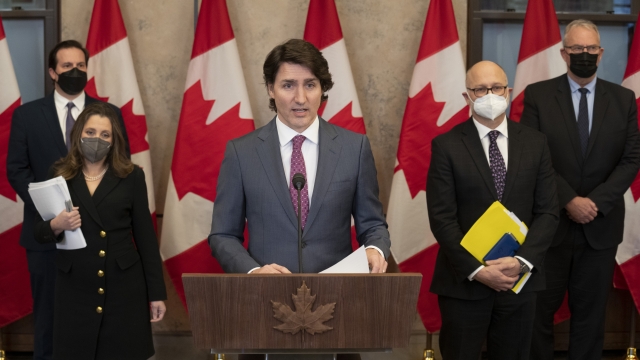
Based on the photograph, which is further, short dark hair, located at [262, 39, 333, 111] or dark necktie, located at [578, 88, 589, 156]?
dark necktie, located at [578, 88, 589, 156]

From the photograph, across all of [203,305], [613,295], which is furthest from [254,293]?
[613,295]

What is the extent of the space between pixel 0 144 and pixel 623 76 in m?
3.98

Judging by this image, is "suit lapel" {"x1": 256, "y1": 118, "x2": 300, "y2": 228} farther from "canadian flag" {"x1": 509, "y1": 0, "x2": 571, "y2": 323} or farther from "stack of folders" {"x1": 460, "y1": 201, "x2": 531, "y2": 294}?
"canadian flag" {"x1": 509, "y1": 0, "x2": 571, "y2": 323}

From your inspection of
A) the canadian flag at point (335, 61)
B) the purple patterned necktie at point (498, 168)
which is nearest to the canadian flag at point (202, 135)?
the canadian flag at point (335, 61)

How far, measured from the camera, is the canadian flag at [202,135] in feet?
14.7

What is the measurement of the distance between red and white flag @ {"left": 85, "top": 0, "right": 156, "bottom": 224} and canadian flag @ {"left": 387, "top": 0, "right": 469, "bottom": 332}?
1.54 m

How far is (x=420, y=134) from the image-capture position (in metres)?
4.53

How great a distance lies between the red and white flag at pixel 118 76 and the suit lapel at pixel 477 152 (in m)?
2.05

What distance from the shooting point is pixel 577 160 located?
12.8ft

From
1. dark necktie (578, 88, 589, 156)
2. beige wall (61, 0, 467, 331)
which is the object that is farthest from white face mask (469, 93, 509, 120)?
beige wall (61, 0, 467, 331)

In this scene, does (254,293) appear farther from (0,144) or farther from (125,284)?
(0,144)

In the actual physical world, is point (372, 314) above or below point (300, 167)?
below

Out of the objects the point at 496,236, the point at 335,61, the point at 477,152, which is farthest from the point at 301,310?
the point at 335,61

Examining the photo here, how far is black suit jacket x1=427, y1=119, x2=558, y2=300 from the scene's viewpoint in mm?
3297
